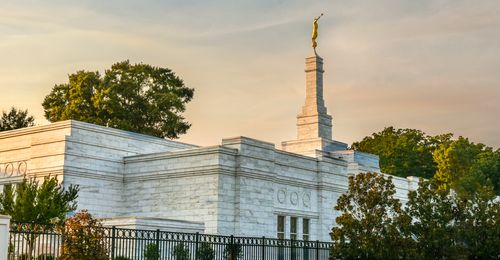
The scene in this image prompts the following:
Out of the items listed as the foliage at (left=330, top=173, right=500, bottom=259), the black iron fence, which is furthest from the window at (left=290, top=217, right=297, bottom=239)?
the black iron fence

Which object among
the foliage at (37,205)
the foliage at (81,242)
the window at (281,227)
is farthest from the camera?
the window at (281,227)

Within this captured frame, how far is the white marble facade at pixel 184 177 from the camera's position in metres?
40.0

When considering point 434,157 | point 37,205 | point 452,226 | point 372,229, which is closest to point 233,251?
point 372,229

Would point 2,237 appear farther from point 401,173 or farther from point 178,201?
point 401,173

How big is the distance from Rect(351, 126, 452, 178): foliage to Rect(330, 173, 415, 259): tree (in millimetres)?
52343

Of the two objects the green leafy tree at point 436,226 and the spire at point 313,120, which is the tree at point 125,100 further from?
the green leafy tree at point 436,226

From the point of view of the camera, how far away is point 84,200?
41.3m

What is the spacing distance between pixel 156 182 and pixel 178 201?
71.8 inches

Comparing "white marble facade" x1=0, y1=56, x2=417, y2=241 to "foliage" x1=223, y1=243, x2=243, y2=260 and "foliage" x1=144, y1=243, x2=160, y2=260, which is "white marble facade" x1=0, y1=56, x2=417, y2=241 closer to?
"foliage" x1=223, y1=243, x2=243, y2=260

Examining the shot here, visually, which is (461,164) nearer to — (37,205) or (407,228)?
(407,228)

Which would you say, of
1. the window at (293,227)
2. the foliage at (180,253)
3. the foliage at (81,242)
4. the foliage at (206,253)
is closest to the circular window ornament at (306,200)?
the window at (293,227)

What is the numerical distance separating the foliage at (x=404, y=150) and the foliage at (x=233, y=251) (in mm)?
56552

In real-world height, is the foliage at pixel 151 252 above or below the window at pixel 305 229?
below

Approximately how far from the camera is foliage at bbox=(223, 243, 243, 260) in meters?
29.3
